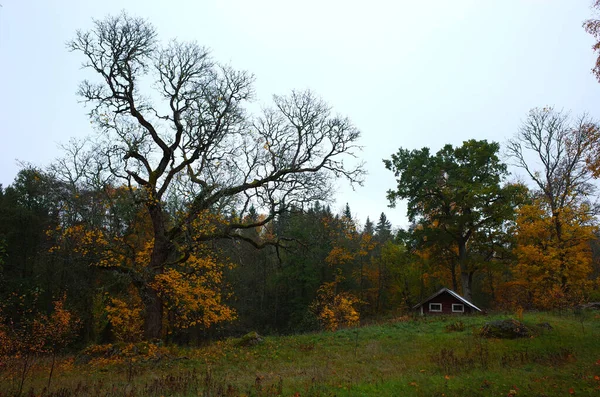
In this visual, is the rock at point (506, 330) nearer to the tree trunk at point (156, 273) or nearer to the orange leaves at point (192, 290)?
the orange leaves at point (192, 290)

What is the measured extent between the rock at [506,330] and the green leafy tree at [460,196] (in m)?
13.4

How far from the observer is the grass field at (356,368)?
859 cm

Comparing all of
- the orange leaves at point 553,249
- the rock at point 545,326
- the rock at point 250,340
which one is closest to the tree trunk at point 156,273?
the rock at point 250,340

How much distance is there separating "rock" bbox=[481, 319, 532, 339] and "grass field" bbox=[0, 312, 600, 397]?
0.44 m

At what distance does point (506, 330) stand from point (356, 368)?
7.47 m

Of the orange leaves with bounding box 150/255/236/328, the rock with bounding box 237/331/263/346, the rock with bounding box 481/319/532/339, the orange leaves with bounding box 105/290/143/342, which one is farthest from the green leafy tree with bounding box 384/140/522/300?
the orange leaves with bounding box 105/290/143/342

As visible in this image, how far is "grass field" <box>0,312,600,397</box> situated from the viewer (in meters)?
8.59

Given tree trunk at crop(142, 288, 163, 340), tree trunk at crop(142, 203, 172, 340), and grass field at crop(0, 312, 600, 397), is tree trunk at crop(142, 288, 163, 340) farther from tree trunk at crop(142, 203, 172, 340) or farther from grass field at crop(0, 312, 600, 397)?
grass field at crop(0, 312, 600, 397)

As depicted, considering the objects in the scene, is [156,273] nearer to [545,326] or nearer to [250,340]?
[250,340]

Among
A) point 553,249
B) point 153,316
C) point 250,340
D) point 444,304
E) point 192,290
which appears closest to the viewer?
point 192,290

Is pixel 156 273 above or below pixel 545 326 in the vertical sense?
above

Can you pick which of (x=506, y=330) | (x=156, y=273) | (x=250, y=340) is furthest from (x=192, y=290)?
(x=506, y=330)

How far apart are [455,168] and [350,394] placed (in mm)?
25506

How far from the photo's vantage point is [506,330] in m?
15.0
